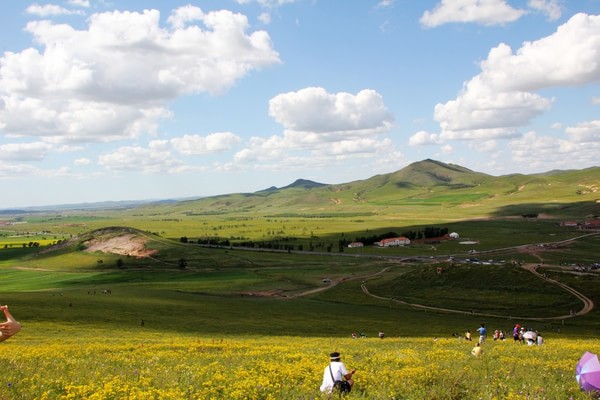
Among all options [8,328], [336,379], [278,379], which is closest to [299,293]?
[278,379]

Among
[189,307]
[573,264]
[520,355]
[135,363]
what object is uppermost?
[135,363]

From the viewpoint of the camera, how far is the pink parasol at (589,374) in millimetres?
14773

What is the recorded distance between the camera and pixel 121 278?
144500 mm

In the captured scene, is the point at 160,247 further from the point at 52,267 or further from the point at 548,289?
the point at 548,289

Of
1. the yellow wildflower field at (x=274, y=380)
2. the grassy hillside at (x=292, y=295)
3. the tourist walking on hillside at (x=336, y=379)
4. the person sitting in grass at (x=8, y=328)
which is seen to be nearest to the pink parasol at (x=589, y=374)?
the yellow wildflower field at (x=274, y=380)

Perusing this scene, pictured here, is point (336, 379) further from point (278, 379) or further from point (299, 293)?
point (299, 293)

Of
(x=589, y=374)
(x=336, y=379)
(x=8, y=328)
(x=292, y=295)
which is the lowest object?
(x=292, y=295)

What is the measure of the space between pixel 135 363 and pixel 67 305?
60.9m

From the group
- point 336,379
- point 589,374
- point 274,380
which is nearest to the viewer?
point 336,379

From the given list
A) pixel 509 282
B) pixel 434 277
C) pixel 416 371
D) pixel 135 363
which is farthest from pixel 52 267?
pixel 416 371

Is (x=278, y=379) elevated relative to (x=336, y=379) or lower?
lower

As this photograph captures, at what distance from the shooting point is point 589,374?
1492 cm

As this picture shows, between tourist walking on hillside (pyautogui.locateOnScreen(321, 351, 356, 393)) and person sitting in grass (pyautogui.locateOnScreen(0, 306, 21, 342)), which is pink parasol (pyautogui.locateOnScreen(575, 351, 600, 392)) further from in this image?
person sitting in grass (pyautogui.locateOnScreen(0, 306, 21, 342))

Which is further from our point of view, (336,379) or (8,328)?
(336,379)
